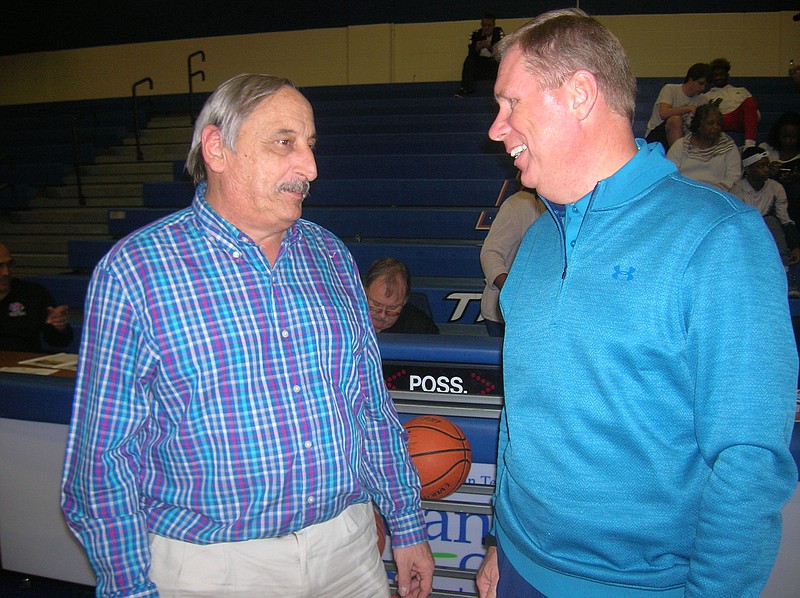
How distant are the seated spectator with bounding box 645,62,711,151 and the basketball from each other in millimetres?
4639

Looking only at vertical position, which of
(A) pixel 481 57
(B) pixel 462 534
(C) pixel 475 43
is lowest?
(B) pixel 462 534

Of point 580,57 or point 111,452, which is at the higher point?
point 580,57

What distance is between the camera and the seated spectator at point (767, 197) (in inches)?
190

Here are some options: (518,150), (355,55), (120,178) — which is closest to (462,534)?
(518,150)

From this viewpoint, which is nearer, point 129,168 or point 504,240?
point 504,240

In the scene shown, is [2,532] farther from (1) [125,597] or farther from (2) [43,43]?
(2) [43,43]

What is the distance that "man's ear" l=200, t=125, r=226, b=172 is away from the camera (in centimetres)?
145

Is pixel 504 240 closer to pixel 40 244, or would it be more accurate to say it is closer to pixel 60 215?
pixel 40 244

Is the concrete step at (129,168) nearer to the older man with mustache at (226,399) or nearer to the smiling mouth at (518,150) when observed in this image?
the older man with mustache at (226,399)

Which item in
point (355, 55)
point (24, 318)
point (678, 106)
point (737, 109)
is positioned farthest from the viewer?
point (355, 55)

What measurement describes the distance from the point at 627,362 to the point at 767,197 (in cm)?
467

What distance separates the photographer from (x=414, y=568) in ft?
5.35

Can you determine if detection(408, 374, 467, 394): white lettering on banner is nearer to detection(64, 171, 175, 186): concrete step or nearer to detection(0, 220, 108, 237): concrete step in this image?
detection(0, 220, 108, 237): concrete step

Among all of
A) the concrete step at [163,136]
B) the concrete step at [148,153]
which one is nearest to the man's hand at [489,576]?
the concrete step at [148,153]
